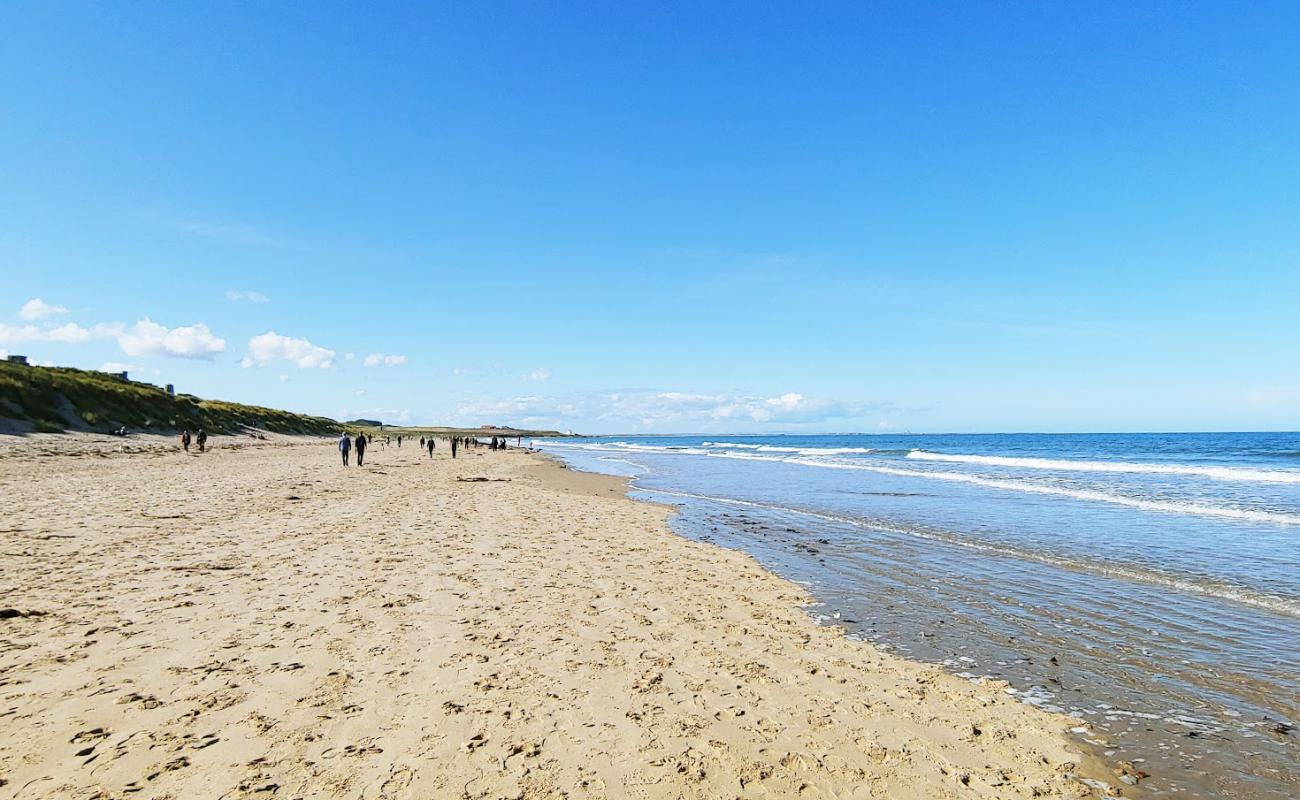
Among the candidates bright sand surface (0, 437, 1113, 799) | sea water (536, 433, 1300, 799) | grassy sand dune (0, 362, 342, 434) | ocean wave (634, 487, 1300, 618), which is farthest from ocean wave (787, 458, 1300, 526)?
grassy sand dune (0, 362, 342, 434)

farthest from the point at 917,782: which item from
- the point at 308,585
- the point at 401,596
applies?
the point at 308,585

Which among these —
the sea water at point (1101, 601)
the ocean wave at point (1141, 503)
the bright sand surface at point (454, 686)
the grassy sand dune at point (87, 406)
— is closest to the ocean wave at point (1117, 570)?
the sea water at point (1101, 601)

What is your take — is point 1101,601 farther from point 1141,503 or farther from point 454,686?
point 1141,503

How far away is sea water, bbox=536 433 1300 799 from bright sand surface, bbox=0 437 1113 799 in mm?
868

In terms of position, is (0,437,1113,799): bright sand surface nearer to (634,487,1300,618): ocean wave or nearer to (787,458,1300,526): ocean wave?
(634,487,1300,618): ocean wave

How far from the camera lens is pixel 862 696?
636 cm

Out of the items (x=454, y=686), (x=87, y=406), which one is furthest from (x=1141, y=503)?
(x=87, y=406)

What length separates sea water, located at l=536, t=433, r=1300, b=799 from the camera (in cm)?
583

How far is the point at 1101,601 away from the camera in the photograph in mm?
10203

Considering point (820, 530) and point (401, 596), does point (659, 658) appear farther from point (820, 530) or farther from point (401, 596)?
point (820, 530)

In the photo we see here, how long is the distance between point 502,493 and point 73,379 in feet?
168

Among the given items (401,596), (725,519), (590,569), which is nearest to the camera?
(401,596)

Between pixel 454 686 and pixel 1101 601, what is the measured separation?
1033 cm

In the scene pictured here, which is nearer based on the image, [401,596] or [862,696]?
[862,696]
